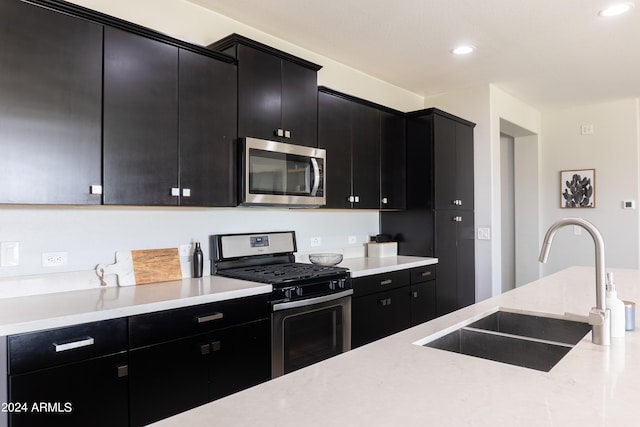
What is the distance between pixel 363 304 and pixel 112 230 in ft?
5.79

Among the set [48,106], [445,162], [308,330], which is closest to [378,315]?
[308,330]

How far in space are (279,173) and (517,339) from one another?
5.90 ft

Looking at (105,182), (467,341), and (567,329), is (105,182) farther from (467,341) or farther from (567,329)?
(567,329)

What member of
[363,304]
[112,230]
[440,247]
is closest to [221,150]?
[112,230]

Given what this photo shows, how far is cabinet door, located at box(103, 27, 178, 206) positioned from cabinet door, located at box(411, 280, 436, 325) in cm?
223

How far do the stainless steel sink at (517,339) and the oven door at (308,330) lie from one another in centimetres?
112

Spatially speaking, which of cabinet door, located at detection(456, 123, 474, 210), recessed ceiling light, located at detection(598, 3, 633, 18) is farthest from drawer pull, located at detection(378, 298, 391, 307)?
recessed ceiling light, located at detection(598, 3, 633, 18)

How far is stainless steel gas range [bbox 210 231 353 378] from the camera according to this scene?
2459 millimetres

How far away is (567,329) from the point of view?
5.51ft

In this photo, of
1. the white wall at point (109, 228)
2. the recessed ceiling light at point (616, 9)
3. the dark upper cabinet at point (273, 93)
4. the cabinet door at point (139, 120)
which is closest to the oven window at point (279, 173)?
the dark upper cabinet at point (273, 93)

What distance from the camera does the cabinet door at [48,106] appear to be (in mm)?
1780

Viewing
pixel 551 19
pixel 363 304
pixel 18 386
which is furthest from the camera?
pixel 363 304

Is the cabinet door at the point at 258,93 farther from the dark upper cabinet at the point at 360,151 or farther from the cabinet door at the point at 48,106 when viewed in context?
the cabinet door at the point at 48,106

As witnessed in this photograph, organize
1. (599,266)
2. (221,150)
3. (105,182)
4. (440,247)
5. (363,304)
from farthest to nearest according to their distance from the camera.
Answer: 1. (440,247)
2. (363,304)
3. (221,150)
4. (105,182)
5. (599,266)
